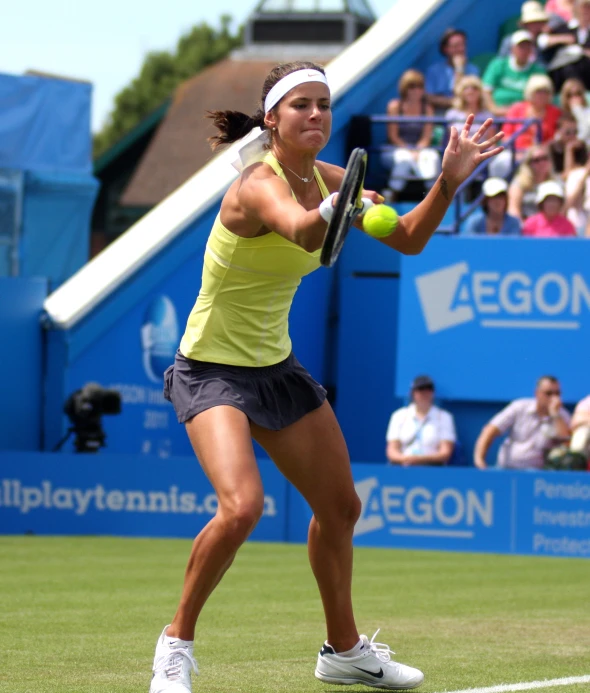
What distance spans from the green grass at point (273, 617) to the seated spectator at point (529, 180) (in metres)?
4.56

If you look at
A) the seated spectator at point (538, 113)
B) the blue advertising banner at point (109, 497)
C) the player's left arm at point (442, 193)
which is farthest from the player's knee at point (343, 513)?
the seated spectator at point (538, 113)

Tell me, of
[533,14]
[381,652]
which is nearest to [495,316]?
[533,14]

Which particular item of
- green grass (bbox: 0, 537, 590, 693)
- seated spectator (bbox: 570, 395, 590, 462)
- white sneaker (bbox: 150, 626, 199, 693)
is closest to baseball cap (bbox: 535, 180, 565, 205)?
seated spectator (bbox: 570, 395, 590, 462)

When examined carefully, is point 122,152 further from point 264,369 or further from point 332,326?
point 264,369

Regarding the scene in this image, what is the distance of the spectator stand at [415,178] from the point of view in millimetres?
14641

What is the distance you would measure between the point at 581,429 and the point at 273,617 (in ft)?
19.3

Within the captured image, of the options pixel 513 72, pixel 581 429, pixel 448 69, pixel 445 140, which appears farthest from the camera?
pixel 448 69

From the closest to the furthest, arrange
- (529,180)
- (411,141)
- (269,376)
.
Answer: (269,376) < (529,180) < (411,141)

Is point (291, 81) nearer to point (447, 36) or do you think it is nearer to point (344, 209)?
point (344, 209)

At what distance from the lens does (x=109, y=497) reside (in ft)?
42.1

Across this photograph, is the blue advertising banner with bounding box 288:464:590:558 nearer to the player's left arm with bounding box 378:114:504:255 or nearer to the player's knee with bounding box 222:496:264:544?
the player's left arm with bounding box 378:114:504:255

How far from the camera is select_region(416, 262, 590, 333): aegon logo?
14070 mm

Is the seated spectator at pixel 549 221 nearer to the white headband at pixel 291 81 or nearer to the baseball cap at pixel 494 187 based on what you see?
the baseball cap at pixel 494 187

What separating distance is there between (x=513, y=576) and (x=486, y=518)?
83.0 inches
